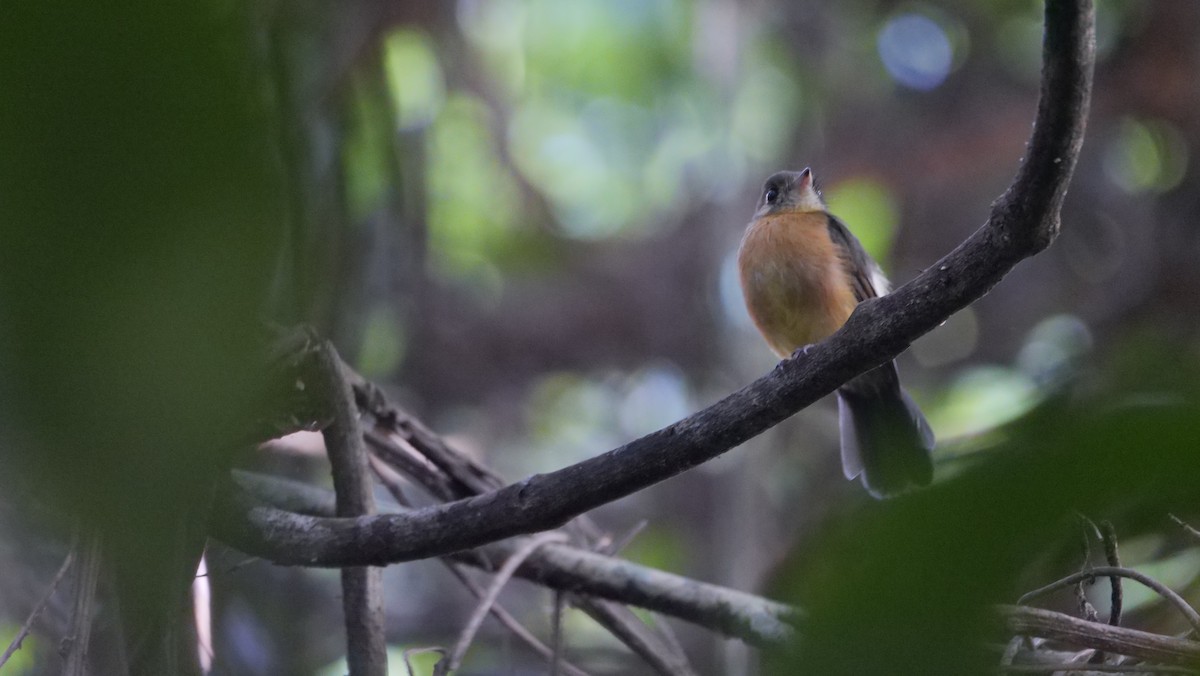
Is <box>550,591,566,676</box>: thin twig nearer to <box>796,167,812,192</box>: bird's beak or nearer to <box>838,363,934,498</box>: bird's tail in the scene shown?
<box>838,363,934,498</box>: bird's tail

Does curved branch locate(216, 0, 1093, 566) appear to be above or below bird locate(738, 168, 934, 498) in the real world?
below

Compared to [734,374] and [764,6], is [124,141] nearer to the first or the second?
[734,374]

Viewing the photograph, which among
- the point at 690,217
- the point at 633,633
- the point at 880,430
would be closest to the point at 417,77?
the point at 690,217

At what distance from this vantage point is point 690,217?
8.20 m

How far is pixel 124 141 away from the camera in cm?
46

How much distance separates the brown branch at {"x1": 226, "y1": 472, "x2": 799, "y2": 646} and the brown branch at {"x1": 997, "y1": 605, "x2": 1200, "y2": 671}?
2.99 feet

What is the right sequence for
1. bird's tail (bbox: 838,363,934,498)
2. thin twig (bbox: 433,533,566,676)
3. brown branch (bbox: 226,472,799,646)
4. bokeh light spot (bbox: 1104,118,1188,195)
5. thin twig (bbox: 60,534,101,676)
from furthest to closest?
1. bokeh light spot (bbox: 1104,118,1188,195)
2. bird's tail (bbox: 838,363,934,498)
3. brown branch (bbox: 226,472,799,646)
4. thin twig (bbox: 433,533,566,676)
5. thin twig (bbox: 60,534,101,676)

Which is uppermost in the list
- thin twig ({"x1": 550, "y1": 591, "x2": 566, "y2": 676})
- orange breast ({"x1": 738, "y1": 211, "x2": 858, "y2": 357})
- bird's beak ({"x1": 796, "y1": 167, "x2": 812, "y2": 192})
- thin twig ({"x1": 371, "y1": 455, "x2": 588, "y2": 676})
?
bird's beak ({"x1": 796, "y1": 167, "x2": 812, "y2": 192})

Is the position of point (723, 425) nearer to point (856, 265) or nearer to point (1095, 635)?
point (1095, 635)

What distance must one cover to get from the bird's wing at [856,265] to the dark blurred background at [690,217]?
953 mm

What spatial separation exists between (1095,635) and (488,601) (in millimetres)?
1256

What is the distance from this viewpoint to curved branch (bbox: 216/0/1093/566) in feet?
5.08

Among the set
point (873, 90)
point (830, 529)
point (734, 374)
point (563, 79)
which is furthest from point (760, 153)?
point (830, 529)

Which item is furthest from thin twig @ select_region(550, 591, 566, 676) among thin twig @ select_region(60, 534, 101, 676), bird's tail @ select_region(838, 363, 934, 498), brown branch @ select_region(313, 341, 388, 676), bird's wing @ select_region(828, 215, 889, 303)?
bird's wing @ select_region(828, 215, 889, 303)
